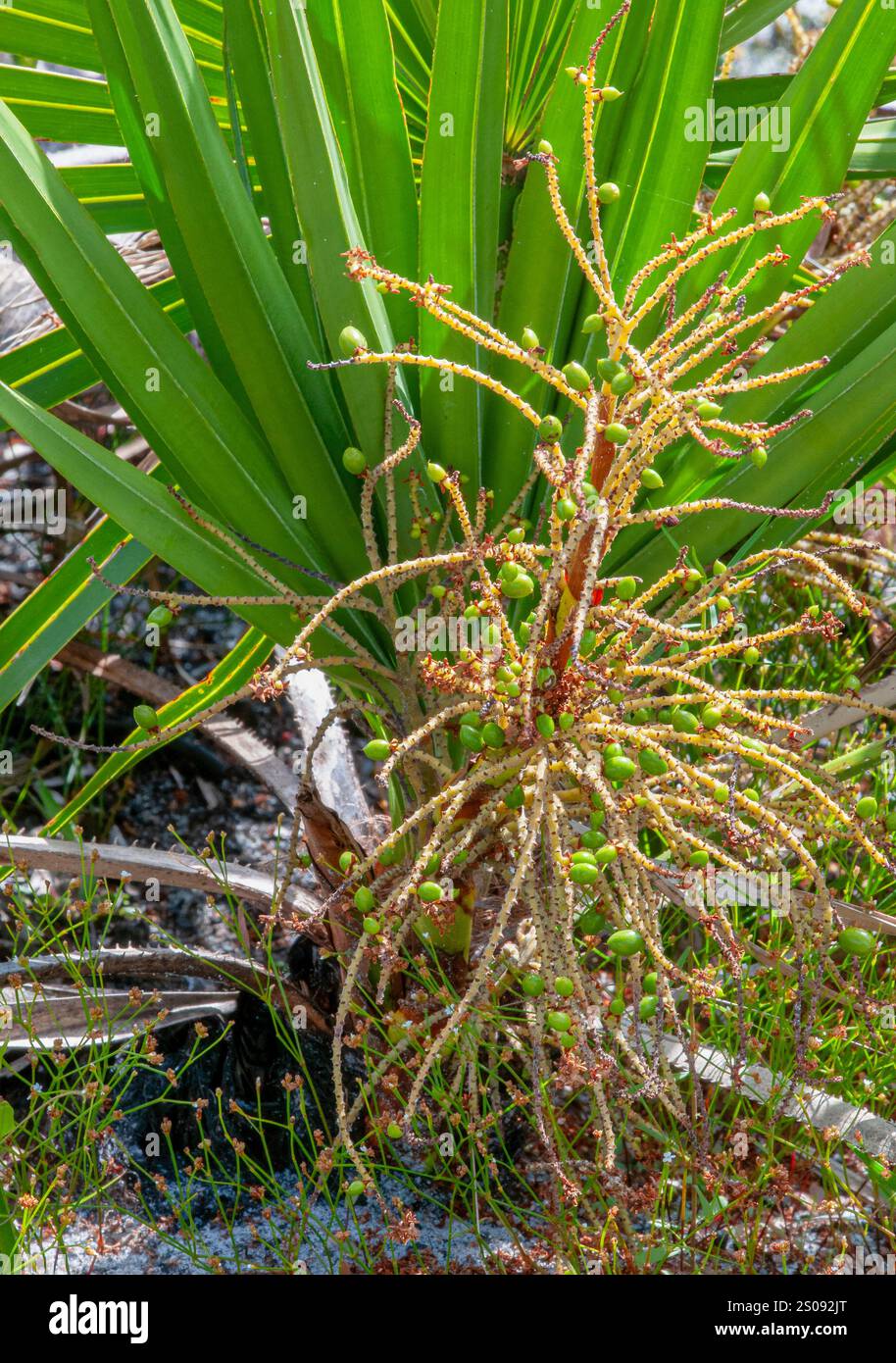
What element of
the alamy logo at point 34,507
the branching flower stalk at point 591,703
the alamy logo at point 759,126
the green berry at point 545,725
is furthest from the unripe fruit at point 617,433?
the alamy logo at point 34,507

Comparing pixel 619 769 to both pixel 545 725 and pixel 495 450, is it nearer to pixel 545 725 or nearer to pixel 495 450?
pixel 545 725

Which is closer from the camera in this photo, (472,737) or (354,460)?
(472,737)

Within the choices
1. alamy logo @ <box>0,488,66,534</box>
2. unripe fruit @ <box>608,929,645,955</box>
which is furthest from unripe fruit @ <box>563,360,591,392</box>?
alamy logo @ <box>0,488,66,534</box>

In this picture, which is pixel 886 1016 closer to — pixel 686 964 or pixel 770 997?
pixel 770 997

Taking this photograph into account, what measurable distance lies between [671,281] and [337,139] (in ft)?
1.50

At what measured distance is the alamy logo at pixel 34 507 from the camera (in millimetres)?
2158

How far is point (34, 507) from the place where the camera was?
2.34 m

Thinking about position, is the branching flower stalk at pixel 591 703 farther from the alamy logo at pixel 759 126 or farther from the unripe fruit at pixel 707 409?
the alamy logo at pixel 759 126
